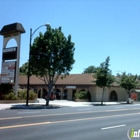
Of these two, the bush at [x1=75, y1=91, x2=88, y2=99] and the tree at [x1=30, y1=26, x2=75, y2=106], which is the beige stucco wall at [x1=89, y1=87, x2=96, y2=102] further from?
the tree at [x1=30, y1=26, x2=75, y2=106]

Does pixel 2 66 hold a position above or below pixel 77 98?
above

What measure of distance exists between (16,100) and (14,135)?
22798 mm

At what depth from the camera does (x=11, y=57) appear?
33.6 m

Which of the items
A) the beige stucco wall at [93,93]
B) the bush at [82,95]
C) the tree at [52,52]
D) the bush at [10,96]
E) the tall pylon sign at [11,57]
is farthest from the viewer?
the beige stucco wall at [93,93]

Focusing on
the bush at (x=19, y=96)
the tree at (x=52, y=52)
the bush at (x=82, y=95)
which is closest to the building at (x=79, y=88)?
the bush at (x=82, y=95)

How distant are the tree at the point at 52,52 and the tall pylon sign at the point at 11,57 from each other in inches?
144

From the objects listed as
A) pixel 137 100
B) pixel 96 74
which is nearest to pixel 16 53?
pixel 96 74

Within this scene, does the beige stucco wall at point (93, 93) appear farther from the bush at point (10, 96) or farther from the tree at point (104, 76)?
the bush at point (10, 96)

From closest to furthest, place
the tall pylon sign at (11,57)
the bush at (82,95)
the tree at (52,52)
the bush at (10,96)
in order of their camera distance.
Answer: the tree at (52,52)
the bush at (10,96)
the tall pylon sign at (11,57)
the bush at (82,95)

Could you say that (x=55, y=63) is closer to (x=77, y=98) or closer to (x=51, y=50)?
(x=51, y=50)

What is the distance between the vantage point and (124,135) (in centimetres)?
1042

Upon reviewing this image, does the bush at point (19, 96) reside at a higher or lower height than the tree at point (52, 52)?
lower

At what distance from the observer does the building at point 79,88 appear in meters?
44.6

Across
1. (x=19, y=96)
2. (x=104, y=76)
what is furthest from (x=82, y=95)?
(x=19, y=96)
